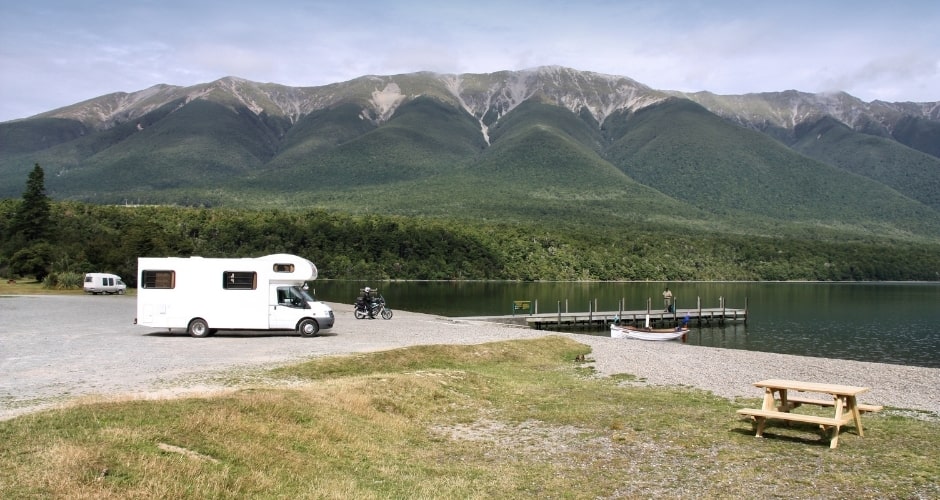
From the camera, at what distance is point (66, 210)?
101562mm

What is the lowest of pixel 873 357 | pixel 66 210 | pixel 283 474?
pixel 873 357

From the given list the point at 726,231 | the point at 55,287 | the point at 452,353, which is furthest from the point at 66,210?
the point at 726,231

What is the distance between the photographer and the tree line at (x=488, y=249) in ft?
394

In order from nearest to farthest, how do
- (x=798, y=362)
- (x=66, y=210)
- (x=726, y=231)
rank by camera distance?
(x=798, y=362) < (x=66, y=210) < (x=726, y=231)

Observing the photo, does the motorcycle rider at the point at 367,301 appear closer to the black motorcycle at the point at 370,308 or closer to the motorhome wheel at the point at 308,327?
the black motorcycle at the point at 370,308

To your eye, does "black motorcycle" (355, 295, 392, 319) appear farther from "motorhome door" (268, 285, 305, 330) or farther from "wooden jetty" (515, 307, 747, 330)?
"wooden jetty" (515, 307, 747, 330)

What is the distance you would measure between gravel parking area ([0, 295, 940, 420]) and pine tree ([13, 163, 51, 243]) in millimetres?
42192

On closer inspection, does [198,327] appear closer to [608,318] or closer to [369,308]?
[369,308]

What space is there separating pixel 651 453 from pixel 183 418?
7.12 m

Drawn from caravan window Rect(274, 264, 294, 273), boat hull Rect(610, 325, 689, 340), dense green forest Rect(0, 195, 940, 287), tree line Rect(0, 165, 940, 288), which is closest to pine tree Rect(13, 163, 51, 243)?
tree line Rect(0, 165, 940, 288)

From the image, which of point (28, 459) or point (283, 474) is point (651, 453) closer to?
point (283, 474)

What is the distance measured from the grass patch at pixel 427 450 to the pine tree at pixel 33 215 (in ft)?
239

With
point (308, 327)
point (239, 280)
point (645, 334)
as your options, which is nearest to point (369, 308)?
point (308, 327)

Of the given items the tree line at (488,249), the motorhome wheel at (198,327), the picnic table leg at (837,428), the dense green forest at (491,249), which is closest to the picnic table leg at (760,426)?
the picnic table leg at (837,428)
